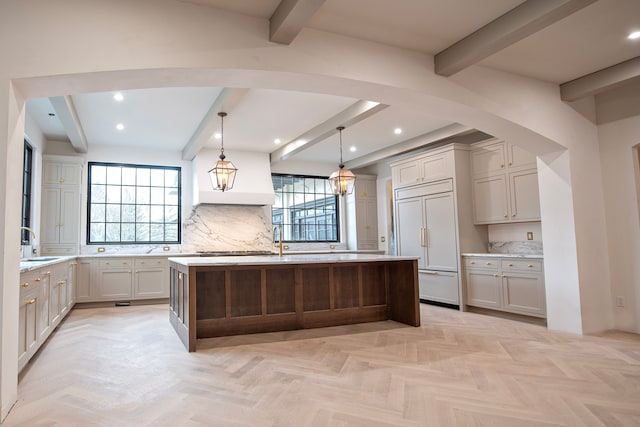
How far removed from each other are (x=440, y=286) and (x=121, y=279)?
521 centimetres

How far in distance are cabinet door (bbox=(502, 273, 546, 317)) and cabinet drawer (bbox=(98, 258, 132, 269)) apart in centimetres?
585

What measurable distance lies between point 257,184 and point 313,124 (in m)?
2.05

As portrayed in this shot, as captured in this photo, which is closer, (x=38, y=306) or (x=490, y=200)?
(x=38, y=306)

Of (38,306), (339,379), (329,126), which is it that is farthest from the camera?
(329,126)

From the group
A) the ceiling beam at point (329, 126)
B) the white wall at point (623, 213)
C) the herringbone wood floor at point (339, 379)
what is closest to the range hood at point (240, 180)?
the ceiling beam at point (329, 126)

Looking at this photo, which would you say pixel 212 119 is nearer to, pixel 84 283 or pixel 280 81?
pixel 280 81

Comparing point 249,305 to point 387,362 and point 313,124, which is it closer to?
point 387,362

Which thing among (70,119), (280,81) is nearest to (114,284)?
(70,119)

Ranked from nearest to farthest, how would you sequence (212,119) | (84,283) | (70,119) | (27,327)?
(27,327), (70,119), (212,119), (84,283)

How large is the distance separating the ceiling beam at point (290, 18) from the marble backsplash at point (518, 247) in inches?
173

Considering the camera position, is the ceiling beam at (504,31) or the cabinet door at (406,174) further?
the cabinet door at (406,174)

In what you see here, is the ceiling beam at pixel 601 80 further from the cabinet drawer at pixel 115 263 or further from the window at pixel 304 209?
the cabinet drawer at pixel 115 263

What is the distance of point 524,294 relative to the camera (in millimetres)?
5066

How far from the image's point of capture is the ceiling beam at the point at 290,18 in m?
2.69
